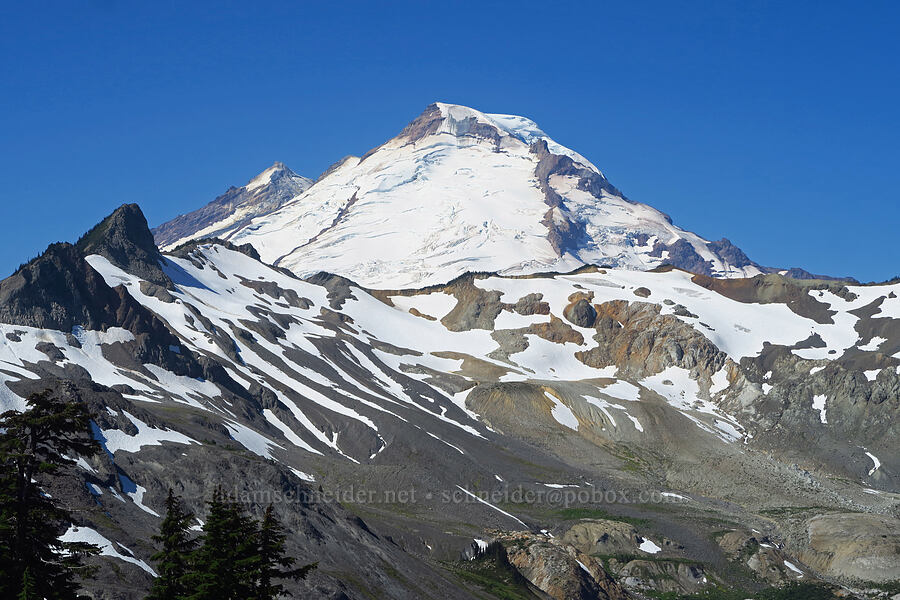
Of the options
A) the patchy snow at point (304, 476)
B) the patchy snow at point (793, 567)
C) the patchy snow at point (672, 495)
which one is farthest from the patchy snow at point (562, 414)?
the patchy snow at point (304, 476)

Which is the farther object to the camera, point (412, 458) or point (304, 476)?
point (412, 458)

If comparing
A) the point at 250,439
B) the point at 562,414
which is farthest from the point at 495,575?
the point at 562,414

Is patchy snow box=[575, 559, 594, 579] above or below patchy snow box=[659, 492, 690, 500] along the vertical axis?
below

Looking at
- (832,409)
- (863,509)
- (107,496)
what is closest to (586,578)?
(107,496)

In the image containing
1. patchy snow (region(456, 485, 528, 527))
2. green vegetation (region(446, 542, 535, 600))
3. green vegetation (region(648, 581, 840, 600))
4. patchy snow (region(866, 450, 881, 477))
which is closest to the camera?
green vegetation (region(446, 542, 535, 600))

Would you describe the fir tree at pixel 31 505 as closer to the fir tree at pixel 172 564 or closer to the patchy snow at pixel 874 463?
the fir tree at pixel 172 564

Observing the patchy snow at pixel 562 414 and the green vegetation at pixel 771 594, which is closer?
the green vegetation at pixel 771 594

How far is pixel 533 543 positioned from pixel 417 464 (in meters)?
35.8

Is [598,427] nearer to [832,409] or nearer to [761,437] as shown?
[761,437]

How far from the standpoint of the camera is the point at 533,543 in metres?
116

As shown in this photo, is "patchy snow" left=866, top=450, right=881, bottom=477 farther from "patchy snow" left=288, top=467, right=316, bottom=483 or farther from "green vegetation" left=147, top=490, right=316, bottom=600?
"green vegetation" left=147, top=490, right=316, bottom=600

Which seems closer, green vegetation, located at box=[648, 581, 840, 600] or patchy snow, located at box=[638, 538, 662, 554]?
green vegetation, located at box=[648, 581, 840, 600]

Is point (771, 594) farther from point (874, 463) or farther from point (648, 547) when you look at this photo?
point (874, 463)

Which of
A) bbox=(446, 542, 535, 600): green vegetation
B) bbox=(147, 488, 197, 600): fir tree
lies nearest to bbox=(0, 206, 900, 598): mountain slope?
bbox=(446, 542, 535, 600): green vegetation
